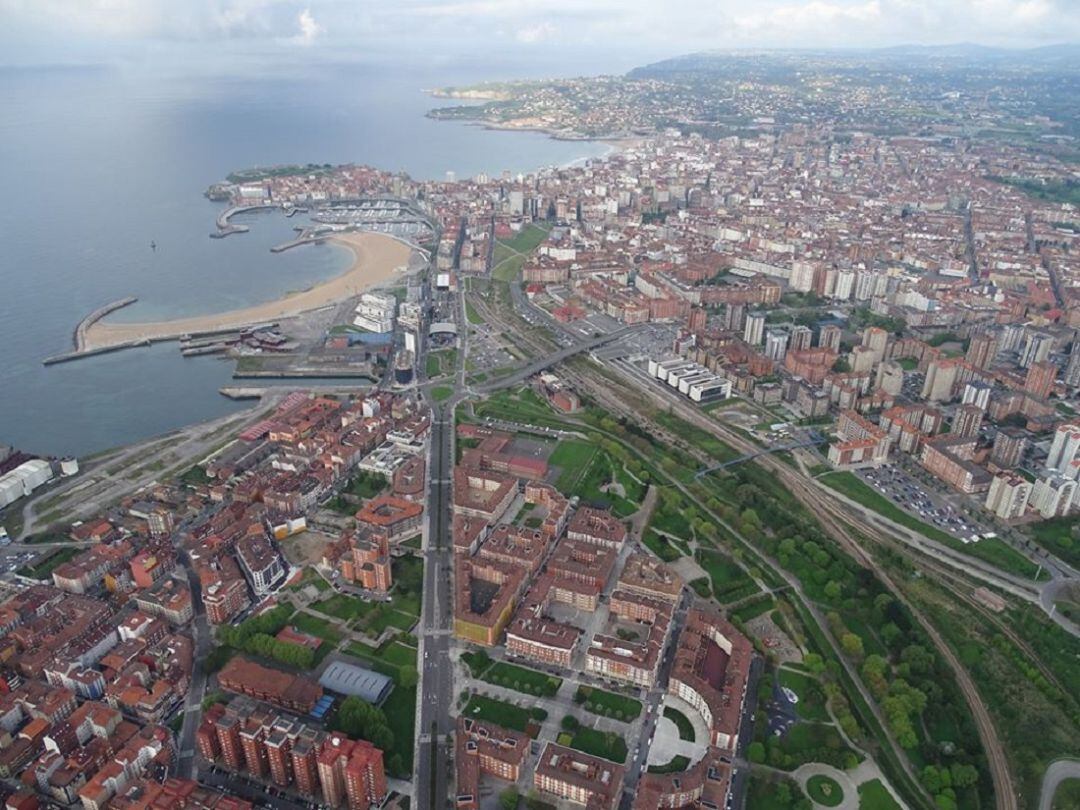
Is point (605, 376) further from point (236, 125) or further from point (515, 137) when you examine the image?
point (236, 125)

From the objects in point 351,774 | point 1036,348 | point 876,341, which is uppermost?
point 1036,348

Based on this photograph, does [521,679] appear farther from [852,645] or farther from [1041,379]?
[1041,379]

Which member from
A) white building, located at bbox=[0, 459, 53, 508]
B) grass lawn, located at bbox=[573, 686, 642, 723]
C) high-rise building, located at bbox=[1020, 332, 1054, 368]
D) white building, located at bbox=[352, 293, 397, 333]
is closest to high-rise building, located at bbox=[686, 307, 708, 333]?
high-rise building, located at bbox=[1020, 332, 1054, 368]

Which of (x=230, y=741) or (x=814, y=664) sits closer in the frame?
(x=230, y=741)

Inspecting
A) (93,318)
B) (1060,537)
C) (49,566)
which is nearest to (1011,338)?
(1060,537)

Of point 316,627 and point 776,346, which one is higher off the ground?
point 776,346

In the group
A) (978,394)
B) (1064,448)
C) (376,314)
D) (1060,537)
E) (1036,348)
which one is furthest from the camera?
(376,314)

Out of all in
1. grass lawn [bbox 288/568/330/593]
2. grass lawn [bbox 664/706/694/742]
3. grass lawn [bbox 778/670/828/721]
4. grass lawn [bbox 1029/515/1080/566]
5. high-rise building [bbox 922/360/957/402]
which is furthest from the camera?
high-rise building [bbox 922/360/957/402]

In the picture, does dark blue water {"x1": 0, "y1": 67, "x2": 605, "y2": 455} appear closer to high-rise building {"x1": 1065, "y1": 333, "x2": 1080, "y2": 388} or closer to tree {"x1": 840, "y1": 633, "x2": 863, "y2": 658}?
tree {"x1": 840, "y1": 633, "x2": 863, "y2": 658}
